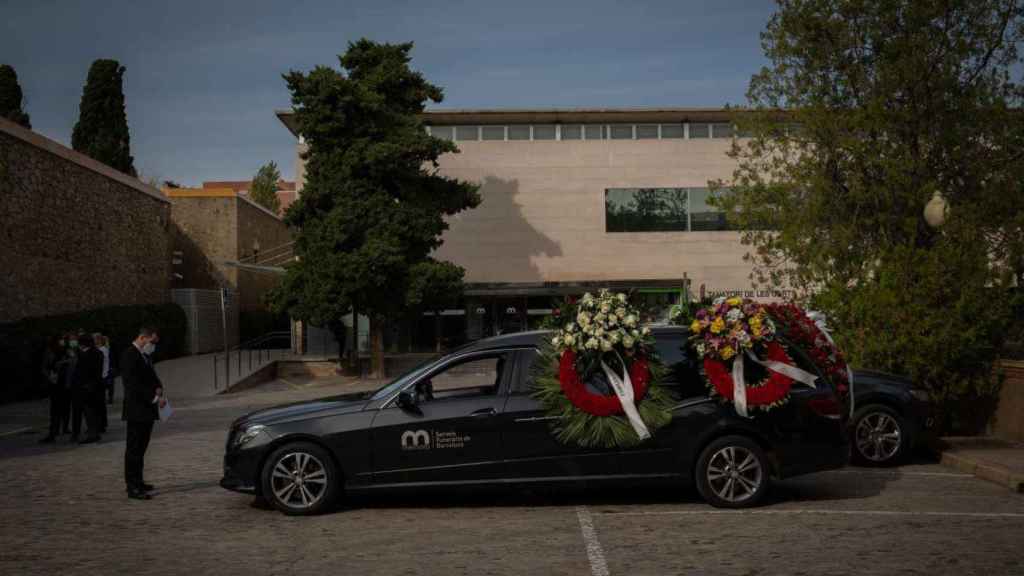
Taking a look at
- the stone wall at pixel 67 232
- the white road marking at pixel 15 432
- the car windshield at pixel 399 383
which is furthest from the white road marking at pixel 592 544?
the stone wall at pixel 67 232

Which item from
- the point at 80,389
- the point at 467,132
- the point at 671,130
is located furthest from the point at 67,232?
the point at 671,130

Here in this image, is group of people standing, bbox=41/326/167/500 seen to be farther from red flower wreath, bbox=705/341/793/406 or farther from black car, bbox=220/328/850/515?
red flower wreath, bbox=705/341/793/406

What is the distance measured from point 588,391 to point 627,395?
37 centimetres

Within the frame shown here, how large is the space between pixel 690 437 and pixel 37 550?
5736mm

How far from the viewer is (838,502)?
9859mm

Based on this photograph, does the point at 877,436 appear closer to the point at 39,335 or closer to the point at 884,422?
the point at 884,422

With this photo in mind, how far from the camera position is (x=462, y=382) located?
9.89 metres

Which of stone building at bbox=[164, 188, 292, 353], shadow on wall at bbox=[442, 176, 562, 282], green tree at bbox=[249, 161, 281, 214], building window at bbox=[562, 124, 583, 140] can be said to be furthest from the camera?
green tree at bbox=[249, 161, 281, 214]

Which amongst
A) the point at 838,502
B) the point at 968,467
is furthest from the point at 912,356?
the point at 838,502

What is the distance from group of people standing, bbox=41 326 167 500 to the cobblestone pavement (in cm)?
59

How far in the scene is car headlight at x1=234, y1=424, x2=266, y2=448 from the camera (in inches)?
372

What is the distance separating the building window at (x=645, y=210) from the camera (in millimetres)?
45688

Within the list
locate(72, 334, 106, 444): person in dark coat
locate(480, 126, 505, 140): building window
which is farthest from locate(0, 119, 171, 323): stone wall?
locate(480, 126, 505, 140): building window

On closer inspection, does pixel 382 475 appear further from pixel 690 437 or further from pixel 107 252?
pixel 107 252
